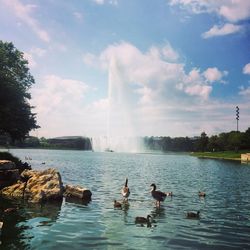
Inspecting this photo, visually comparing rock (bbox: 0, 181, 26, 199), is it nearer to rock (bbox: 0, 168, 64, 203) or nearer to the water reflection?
rock (bbox: 0, 168, 64, 203)

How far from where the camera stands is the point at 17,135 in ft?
223

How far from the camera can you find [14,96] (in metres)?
63.9

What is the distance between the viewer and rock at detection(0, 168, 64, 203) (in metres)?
33.8

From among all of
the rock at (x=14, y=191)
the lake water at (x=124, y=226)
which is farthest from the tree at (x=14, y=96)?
the lake water at (x=124, y=226)

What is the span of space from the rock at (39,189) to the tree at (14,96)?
25001 mm

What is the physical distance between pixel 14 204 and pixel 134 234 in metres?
13.6

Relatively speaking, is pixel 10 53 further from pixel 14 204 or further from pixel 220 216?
pixel 220 216

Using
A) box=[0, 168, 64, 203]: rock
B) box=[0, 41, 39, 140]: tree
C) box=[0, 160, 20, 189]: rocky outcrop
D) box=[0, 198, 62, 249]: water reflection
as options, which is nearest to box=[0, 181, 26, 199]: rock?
box=[0, 168, 64, 203]: rock

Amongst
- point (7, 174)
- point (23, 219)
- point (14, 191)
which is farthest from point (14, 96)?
point (23, 219)

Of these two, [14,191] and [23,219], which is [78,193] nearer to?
[14,191]

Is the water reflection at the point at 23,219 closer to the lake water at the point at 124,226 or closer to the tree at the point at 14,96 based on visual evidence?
the lake water at the point at 124,226

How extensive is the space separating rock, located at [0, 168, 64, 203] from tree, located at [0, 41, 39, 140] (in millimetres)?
25001

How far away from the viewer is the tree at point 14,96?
61484mm

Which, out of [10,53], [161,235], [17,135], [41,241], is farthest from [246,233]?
[10,53]
